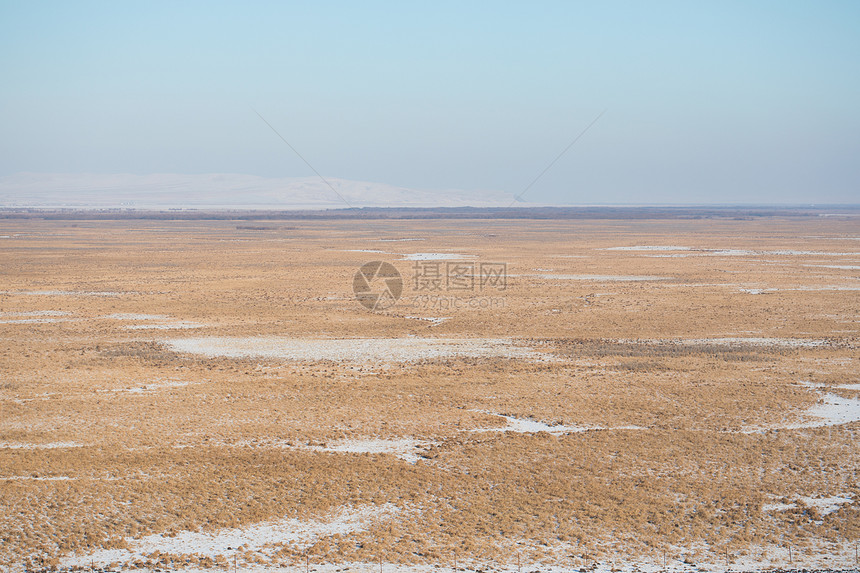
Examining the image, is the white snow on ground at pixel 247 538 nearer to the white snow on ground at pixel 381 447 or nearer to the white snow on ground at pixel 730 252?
the white snow on ground at pixel 381 447

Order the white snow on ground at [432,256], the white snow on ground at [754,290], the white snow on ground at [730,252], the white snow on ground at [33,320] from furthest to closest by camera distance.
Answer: the white snow on ground at [730,252] → the white snow on ground at [432,256] → the white snow on ground at [754,290] → the white snow on ground at [33,320]

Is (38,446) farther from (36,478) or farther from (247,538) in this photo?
(247,538)

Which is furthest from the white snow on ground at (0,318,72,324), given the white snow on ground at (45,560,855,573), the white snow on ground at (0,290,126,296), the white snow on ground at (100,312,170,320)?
the white snow on ground at (45,560,855,573)

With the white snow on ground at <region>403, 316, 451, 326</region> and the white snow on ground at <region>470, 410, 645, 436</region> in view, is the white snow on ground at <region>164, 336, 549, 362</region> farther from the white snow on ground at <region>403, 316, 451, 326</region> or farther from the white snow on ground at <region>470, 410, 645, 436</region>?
the white snow on ground at <region>470, 410, 645, 436</region>

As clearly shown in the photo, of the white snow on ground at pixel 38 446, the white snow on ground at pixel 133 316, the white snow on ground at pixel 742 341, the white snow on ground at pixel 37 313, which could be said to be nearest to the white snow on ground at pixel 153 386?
the white snow on ground at pixel 38 446

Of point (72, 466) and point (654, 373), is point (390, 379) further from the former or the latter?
point (72, 466)

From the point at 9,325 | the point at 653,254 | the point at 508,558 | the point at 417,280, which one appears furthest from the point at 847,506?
the point at 653,254

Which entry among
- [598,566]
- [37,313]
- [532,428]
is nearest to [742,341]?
[532,428]
